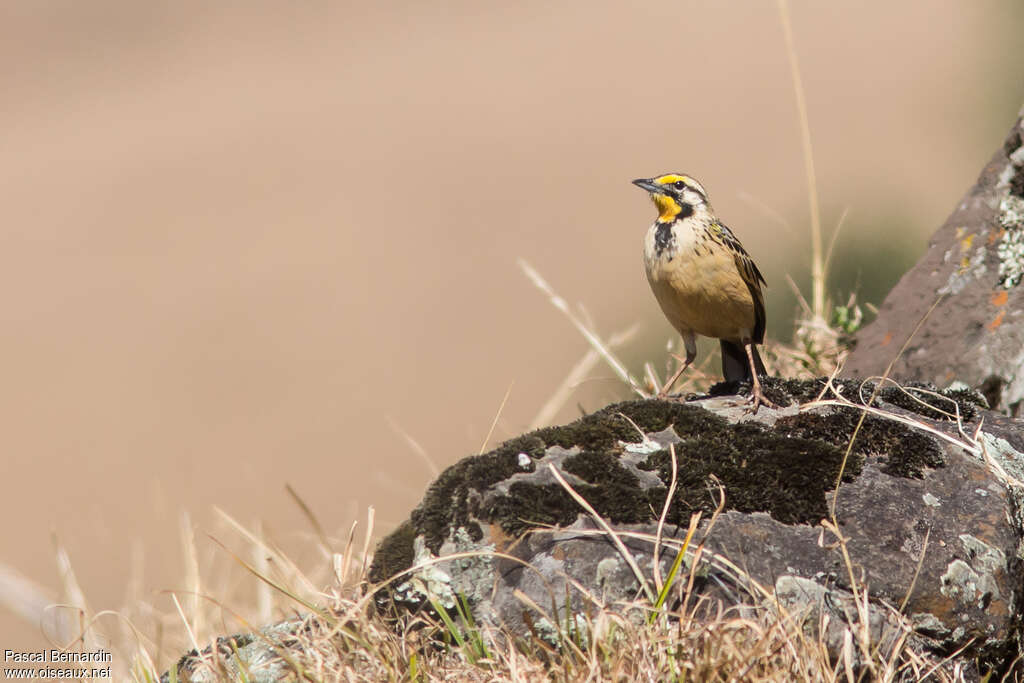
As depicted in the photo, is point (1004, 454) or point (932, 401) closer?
point (1004, 454)

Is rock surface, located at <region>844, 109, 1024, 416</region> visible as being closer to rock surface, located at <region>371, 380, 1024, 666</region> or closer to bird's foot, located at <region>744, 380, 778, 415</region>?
rock surface, located at <region>371, 380, 1024, 666</region>

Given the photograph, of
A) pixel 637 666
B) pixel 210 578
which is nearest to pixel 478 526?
pixel 637 666

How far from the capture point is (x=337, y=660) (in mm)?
3277

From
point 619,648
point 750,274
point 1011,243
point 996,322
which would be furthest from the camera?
point 750,274

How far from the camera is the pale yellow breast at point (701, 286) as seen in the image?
17.1 feet

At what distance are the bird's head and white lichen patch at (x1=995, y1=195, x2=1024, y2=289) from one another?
4.76 feet

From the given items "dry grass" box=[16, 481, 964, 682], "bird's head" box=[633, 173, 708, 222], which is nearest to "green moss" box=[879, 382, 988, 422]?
"dry grass" box=[16, 481, 964, 682]

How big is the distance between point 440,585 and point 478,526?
0.73 ft

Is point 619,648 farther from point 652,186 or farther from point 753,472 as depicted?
point 652,186

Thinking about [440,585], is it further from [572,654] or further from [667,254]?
[667,254]

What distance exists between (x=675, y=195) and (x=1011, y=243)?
65.2 inches

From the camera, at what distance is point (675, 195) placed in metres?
5.78

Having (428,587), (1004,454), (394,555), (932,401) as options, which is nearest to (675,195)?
(932,401)

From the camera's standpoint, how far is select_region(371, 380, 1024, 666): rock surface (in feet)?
10.6
